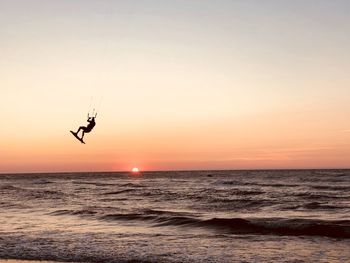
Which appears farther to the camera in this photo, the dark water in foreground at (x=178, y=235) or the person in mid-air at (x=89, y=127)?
the person in mid-air at (x=89, y=127)

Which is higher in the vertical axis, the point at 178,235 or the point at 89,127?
the point at 89,127

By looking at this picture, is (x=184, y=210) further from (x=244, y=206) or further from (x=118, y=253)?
(x=118, y=253)

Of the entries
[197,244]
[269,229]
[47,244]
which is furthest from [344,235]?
[47,244]

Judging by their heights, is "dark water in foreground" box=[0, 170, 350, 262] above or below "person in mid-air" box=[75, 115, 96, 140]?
below

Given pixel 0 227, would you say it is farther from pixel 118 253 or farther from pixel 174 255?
pixel 174 255

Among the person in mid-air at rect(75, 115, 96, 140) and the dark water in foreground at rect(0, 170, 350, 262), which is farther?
the person in mid-air at rect(75, 115, 96, 140)

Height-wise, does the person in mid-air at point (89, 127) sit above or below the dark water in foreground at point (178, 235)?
above

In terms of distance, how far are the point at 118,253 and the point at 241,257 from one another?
4.06 meters

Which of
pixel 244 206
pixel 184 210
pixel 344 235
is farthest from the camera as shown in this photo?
pixel 244 206

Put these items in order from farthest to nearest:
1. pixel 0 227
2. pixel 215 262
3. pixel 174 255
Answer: pixel 0 227 → pixel 174 255 → pixel 215 262

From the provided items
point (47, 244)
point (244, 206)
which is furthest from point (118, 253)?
point (244, 206)

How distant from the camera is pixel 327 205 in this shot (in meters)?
30.5

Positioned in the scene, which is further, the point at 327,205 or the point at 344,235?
the point at 327,205

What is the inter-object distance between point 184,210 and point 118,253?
14.8m
